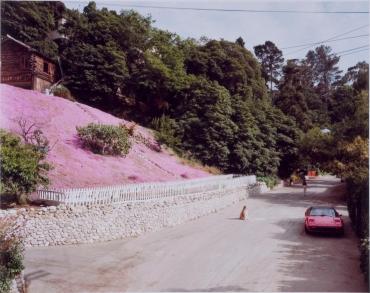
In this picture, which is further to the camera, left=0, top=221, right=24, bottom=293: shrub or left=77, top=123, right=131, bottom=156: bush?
left=77, top=123, right=131, bottom=156: bush

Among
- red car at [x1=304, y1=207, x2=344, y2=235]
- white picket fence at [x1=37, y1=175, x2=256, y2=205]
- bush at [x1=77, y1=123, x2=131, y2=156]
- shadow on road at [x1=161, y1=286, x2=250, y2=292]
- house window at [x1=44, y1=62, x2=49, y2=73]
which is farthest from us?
house window at [x1=44, y1=62, x2=49, y2=73]

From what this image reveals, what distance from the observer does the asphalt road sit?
416 inches

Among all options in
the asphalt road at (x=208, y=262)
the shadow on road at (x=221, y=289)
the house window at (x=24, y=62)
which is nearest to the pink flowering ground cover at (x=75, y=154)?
the asphalt road at (x=208, y=262)

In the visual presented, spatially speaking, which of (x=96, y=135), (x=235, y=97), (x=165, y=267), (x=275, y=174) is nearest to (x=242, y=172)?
(x=275, y=174)

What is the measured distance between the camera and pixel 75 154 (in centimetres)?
2008

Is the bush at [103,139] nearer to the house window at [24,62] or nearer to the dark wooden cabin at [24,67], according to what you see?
the dark wooden cabin at [24,67]

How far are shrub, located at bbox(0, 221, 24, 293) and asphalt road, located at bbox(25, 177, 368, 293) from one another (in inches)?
38.8

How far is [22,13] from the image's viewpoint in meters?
36.5

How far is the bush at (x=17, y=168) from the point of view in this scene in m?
13.5

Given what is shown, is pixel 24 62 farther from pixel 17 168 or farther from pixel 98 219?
pixel 98 219

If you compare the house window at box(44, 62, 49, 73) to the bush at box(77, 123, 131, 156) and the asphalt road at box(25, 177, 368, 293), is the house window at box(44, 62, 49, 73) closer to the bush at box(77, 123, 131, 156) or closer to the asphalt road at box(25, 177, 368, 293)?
the bush at box(77, 123, 131, 156)

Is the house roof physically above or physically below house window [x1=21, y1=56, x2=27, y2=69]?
above

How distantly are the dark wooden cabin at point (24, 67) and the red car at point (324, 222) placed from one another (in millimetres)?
21851

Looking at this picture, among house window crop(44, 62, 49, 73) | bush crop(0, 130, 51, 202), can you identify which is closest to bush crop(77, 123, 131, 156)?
bush crop(0, 130, 51, 202)
